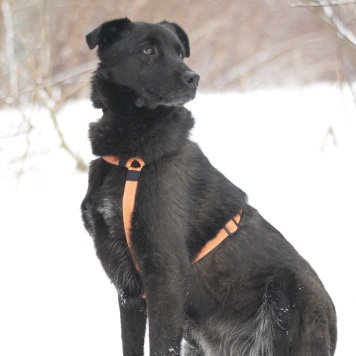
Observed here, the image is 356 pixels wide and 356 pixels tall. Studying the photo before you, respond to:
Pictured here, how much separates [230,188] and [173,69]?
25.3 inches

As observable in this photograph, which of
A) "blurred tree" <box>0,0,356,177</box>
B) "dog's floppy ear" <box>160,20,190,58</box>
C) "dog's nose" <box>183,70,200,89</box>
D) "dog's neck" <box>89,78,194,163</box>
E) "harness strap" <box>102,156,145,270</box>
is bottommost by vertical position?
"harness strap" <box>102,156,145,270</box>

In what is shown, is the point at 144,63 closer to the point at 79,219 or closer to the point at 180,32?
the point at 180,32

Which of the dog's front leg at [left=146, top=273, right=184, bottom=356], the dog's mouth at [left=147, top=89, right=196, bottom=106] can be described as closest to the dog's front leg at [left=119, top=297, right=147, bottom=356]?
the dog's front leg at [left=146, top=273, right=184, bottom=356]

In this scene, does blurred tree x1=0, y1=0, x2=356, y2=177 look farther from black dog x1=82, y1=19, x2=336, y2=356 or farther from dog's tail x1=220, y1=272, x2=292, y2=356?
dog's tail x1=220, y1=272, x2=292, y2=356

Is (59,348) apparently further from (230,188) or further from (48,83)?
(48,83)

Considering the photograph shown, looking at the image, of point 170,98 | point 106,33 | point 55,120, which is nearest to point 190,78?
point 170,98

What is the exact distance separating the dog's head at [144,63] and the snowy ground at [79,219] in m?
1.69

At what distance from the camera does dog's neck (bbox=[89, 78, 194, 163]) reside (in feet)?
9.41

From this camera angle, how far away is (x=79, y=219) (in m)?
6.49

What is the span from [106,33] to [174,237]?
3.47ft

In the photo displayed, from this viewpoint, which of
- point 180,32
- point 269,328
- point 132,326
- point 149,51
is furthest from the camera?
point 180,32

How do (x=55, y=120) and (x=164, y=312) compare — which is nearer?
(x=164, y=312)

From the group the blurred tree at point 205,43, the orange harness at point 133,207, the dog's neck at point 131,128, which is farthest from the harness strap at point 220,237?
the blurred tree at point 205,43

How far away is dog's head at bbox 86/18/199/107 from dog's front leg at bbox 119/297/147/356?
1.01 meters
